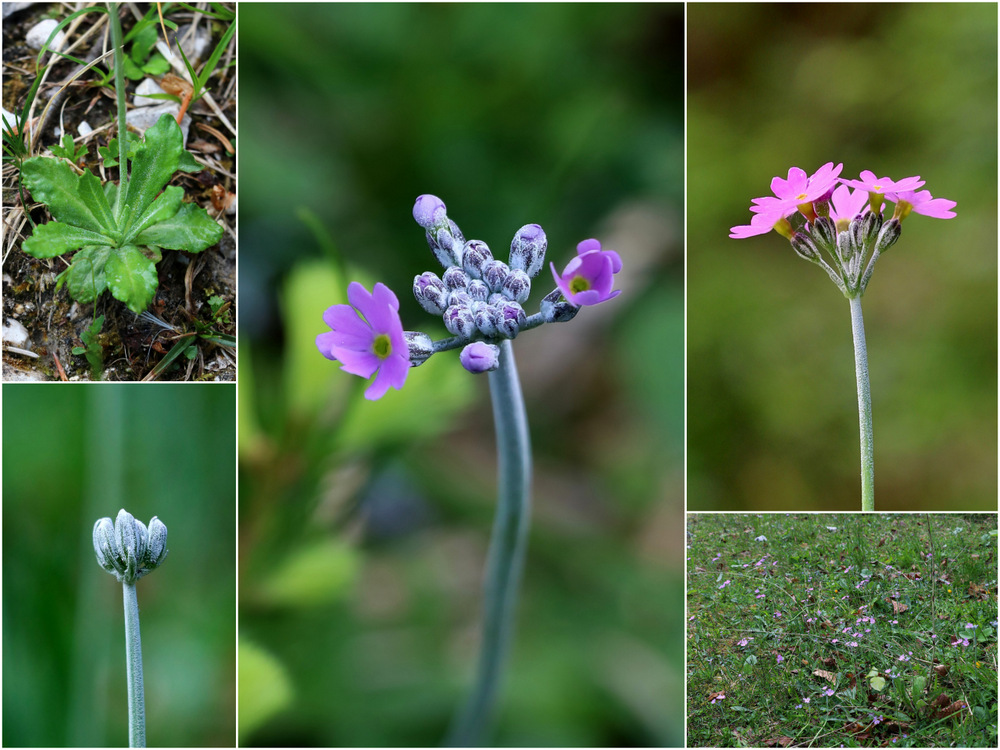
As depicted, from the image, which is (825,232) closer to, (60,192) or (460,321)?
(460,321)

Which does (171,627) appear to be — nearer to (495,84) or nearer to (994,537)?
(495,84)

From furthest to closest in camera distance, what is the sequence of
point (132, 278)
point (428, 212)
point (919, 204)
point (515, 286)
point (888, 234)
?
1. point (132, 278)
2. point (919, 204)
3. point (888, 234)
4. point (428, 212)
5. point (515, 286)

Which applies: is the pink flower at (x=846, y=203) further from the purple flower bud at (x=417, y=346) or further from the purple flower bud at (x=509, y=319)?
the purple flower bud at (x=417, y=346)

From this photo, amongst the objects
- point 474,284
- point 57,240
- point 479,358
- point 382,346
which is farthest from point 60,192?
point 479,358

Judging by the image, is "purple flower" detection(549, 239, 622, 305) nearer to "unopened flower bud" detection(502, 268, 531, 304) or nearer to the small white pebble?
"unopened flower bud" detection(502, 268, 531, 304)

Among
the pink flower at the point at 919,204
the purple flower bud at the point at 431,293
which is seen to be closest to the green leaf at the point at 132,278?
the purple flower bud at the point at 431,293

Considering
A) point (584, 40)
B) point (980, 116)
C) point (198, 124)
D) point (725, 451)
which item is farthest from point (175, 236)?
point (980, 116)
